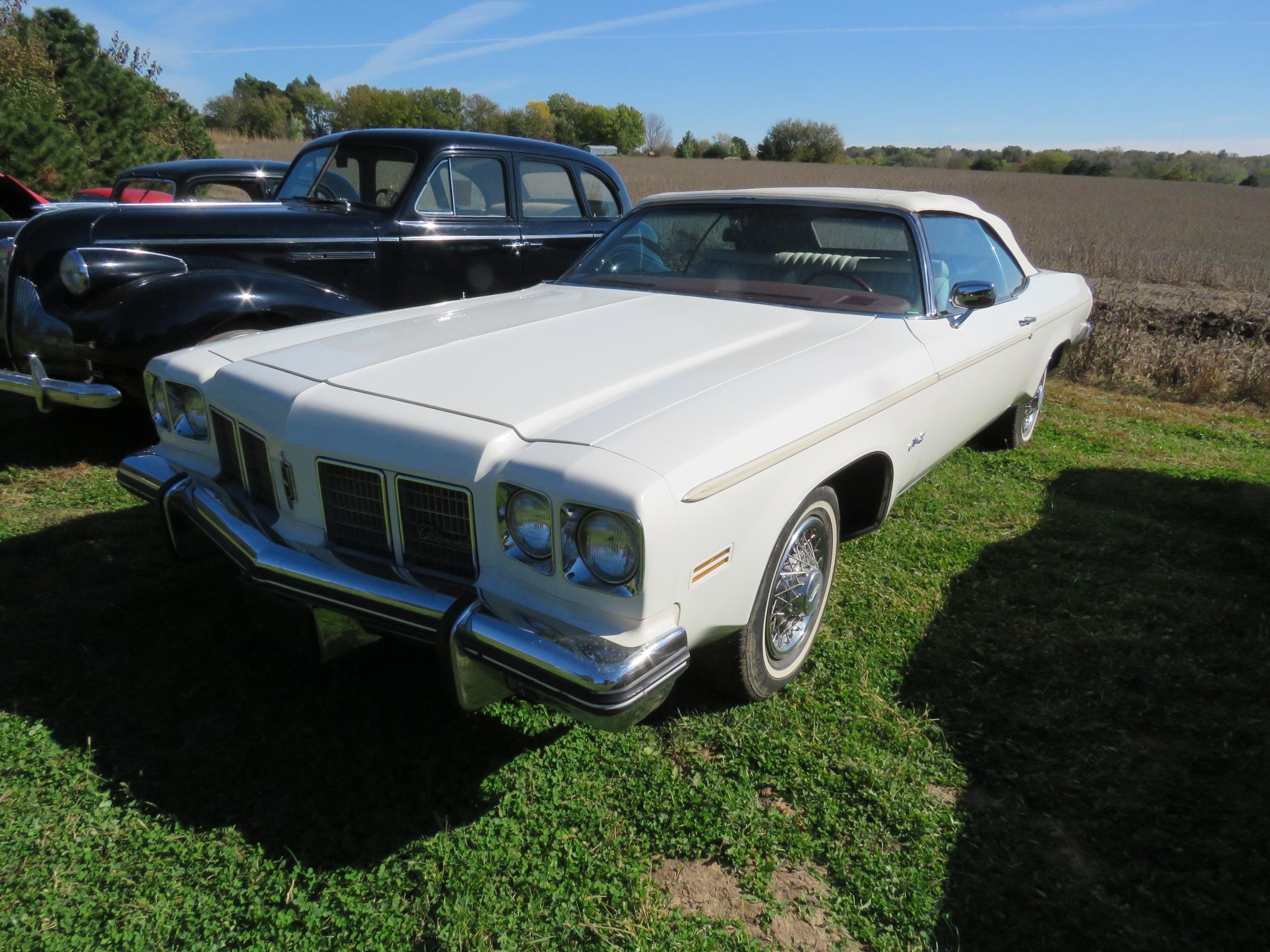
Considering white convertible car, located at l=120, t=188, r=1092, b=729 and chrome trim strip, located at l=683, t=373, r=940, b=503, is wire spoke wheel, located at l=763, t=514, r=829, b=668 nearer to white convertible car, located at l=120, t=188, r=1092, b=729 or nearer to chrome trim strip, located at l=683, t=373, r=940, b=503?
white convertible car, located at l=120, t=188, r=1092, b=729

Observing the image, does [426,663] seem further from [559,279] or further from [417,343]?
[559,279]

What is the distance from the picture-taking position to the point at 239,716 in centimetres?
256

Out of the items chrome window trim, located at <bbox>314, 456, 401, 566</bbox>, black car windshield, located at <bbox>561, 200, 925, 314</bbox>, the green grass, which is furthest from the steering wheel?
chrome window trim, located at <bbox>314, 456, 401, 566</bbox>

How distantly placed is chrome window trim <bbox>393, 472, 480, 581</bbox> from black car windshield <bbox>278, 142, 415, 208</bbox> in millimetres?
3649

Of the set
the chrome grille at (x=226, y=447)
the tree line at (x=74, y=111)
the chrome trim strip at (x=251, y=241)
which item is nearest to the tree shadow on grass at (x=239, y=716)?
the chrome grille at (x=226, y=447)

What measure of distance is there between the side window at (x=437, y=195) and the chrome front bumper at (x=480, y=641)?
10.7ft

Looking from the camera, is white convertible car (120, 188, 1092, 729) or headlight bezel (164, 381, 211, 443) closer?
white convertible car (120, 188, 1092, 729)

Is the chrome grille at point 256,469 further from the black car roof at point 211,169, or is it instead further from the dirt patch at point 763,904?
the black car roof at point 211,169

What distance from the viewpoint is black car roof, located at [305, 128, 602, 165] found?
17.0ft

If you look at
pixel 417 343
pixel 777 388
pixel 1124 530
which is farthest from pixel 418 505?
pixel 1124 530

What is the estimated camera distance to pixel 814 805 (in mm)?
2271

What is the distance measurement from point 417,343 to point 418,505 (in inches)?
31.6

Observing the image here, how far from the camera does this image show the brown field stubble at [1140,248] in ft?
24.0

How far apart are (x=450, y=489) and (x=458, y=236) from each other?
370 centimetres
